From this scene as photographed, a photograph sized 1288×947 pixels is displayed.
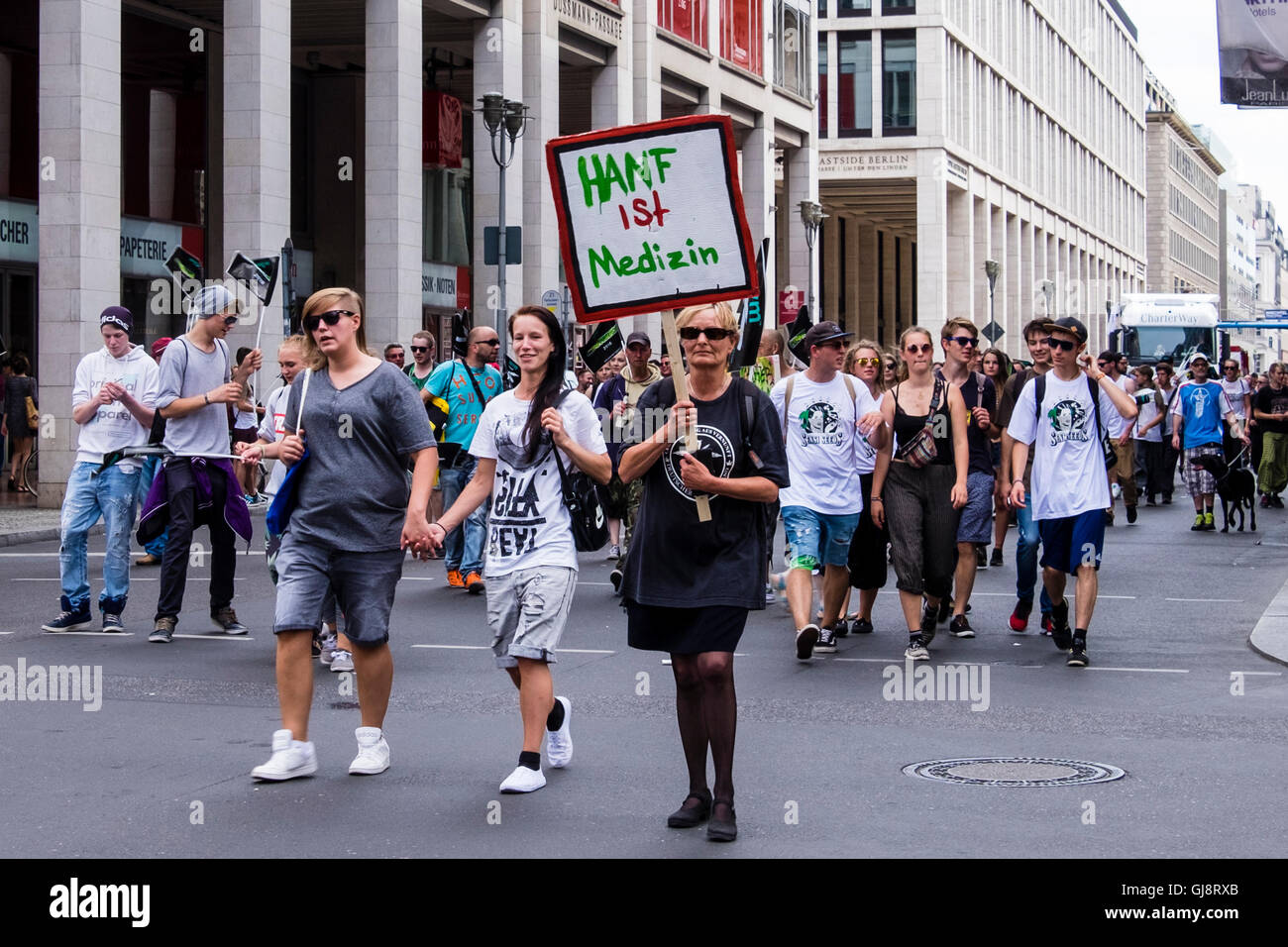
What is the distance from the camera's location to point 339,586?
7.29 m

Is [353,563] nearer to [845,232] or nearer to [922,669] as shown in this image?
[922,669]

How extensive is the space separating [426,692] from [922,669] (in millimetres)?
2725

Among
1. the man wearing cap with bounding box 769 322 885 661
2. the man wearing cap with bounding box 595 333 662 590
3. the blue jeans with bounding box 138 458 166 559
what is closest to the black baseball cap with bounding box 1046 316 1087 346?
the man wearing cap with bounding box 769 322 885 661

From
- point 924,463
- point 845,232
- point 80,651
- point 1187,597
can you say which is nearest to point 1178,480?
point 1187,597

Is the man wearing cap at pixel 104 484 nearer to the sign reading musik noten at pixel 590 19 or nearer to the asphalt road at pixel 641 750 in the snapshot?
the asphalt road at pixel 641 750

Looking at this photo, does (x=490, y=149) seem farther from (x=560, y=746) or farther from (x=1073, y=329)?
(x=560, y=746)

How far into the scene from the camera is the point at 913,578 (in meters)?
10.7

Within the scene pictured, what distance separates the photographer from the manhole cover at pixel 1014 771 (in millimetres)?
7164

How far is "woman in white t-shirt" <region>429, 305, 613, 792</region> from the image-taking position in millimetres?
7082

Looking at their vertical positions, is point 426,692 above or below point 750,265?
below

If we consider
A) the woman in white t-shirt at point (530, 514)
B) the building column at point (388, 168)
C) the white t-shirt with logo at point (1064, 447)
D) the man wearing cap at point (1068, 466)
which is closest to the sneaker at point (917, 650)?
the man wearing cap at point (1068, 466)

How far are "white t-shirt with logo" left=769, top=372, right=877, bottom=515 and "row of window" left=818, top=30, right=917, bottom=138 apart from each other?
58.6m

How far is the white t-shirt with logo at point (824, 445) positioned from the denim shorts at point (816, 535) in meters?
0.05
